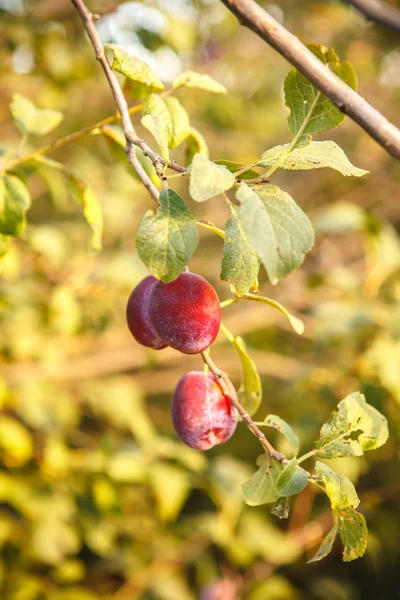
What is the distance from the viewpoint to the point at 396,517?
203 cm

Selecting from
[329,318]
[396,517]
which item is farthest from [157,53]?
[396,517]

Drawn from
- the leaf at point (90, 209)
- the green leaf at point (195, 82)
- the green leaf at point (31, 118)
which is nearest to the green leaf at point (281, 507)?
the leaf at point (90, 209)

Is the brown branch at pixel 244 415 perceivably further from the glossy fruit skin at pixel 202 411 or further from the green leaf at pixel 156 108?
the green leaf at pixel 156 108

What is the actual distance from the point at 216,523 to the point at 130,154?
1.43m

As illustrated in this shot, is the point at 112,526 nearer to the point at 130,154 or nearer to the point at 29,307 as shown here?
the point at 29,307

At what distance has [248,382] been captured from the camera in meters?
0.63

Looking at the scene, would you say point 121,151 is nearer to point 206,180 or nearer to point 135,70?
point 135,70

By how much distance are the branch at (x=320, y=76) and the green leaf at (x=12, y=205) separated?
37 cm

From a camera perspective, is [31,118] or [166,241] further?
[31,118]

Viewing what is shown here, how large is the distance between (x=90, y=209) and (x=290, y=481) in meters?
0.44

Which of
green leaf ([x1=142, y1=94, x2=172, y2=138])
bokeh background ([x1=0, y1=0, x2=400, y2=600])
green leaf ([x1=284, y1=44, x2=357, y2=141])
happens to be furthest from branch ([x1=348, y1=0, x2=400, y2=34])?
bokeh background ([x1=0, y1=0, x2=400, y2=600])

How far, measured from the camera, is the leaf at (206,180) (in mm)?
387

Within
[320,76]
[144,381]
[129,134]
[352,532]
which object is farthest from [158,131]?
[144,381]

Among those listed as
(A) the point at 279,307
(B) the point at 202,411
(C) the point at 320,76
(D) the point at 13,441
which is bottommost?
(D) the point at 13,441
